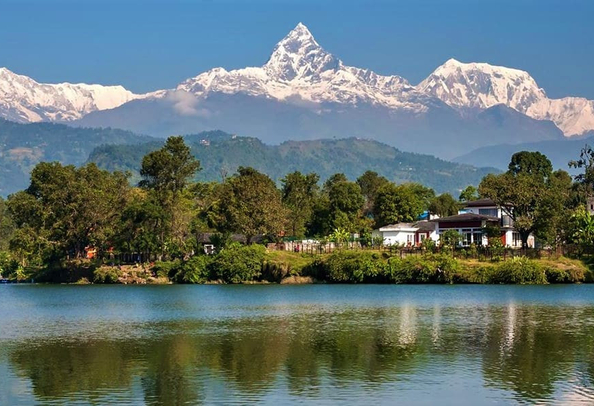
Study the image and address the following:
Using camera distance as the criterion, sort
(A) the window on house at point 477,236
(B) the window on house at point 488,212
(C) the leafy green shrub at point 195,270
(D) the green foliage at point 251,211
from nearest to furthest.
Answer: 1. (C) the leafy green shrub at point 195,270
2. (D) the green foliage at point 251,211
3. (A) the window on house at point 477,236
4. (B) the window on house at point 488,212

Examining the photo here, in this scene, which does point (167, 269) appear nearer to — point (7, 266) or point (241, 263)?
point (241, 263)

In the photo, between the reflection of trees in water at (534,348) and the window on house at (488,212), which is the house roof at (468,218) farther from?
the reflection of trees in water at (534,348)

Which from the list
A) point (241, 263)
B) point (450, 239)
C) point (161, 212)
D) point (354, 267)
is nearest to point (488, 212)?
point (450, 239)

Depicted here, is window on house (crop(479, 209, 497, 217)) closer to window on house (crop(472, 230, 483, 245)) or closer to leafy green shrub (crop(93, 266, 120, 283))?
window on house (crop(472, 230, 483, 245))

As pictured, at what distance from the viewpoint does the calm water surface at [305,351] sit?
115ft

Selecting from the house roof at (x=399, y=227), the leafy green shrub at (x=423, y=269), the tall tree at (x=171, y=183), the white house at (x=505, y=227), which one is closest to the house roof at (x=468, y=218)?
the white house at (x=505, y=227)

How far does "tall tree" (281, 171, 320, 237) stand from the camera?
453 ft

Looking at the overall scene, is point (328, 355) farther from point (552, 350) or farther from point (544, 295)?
point (544, 295)

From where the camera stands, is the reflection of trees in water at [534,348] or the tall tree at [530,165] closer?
the reflection of trees in water at [534,348]

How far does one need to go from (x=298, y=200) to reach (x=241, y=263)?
146 feet

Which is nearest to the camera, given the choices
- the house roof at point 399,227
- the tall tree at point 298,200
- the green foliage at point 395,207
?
the house roof at point 399,227

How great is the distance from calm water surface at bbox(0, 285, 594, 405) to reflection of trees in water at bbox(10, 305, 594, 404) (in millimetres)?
85

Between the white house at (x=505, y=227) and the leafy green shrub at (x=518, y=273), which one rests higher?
the white house at (x=505, y=227)

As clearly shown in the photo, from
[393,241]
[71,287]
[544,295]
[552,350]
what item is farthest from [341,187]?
[552,350]
